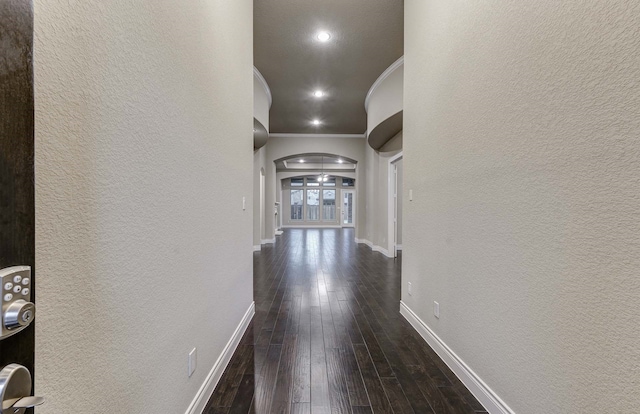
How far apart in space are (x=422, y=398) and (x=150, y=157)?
6.18 feet

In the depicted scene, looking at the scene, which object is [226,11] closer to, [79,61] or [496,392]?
[79,61]

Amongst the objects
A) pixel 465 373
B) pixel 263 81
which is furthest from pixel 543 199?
pixel 263 81

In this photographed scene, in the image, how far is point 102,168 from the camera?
81cm

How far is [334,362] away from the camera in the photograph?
1970mm

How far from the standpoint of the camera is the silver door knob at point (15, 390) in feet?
1.29

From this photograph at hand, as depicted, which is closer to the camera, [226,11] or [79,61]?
[79,61]

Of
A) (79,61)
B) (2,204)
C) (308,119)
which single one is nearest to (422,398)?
(2,204)

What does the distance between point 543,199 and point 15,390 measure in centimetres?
161

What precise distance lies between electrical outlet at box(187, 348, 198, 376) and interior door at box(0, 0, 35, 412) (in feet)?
3.35

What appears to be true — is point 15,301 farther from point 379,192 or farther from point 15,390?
point 379,192

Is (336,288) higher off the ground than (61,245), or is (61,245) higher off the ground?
(61,245)

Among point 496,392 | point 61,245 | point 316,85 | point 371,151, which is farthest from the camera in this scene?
point 371,151

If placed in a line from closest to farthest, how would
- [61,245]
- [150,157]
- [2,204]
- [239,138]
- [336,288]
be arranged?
[2,204] → [61,245] → [150,157] → [239,138] → [336,288]

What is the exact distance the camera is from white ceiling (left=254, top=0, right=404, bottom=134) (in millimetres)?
3038
